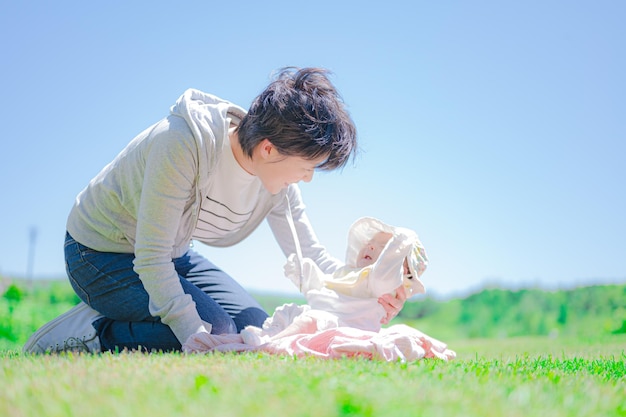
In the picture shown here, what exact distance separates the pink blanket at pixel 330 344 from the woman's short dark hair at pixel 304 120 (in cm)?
94

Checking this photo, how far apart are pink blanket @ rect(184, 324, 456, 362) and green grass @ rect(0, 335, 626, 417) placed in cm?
20

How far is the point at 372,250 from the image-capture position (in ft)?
14.3

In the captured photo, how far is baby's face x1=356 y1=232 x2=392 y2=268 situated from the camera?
171 inches

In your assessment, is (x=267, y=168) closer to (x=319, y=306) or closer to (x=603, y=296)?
(x=319, y=306)

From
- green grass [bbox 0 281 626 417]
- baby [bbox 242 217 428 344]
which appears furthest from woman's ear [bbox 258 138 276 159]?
green grass [bbox 0 281 626 417]

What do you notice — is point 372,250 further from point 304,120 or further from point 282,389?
point 282,389

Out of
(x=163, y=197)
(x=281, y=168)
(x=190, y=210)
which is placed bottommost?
(x=190, y=210)

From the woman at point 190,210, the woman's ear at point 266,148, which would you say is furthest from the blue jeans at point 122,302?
the woman's ear at point 266,148

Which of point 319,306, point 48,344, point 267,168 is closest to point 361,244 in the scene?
point 319,306

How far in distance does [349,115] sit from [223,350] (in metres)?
1.46

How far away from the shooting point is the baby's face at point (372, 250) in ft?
14.3

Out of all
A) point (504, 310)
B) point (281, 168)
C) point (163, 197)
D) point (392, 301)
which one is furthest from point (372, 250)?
point (504, 310)

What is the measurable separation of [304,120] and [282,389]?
1661 millimetres

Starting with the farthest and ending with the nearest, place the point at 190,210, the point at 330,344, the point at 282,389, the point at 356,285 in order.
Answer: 1. the point at 356,285
2. the point at 190,210
3. the point at 330,344
4. the point at 282,389
